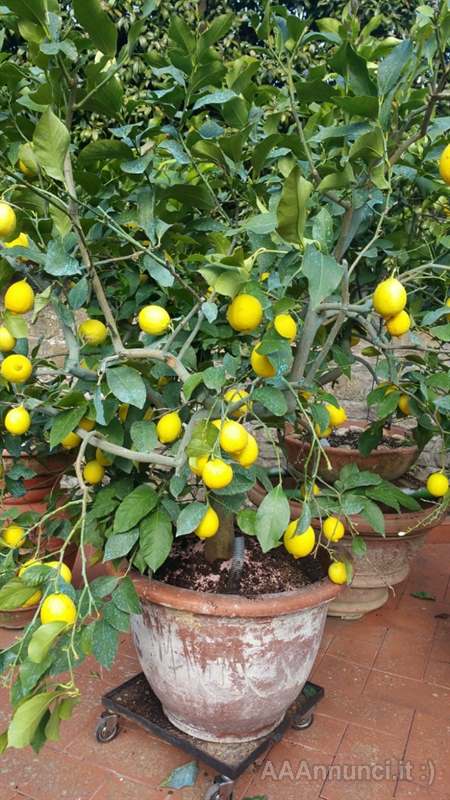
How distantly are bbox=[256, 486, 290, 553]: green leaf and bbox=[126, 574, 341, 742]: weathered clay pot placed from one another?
28cm

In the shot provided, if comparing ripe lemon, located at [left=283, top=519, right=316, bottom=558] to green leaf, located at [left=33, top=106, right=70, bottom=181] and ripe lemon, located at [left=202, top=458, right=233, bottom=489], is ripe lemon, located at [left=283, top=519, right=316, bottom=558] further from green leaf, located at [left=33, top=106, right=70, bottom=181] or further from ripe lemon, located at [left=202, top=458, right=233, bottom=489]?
green leaf, located at [left=33, top=106, right=70, bottom=181]

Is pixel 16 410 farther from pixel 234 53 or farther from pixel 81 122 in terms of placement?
pixel 234 53

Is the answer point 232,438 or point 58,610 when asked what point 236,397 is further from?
point 58,610

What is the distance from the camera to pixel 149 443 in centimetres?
115

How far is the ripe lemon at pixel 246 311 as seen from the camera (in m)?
0.97

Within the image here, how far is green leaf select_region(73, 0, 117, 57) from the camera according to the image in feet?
2.90

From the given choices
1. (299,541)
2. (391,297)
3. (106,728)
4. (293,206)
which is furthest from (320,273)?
(106,728)

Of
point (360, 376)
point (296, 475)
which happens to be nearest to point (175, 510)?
point (296, 475)

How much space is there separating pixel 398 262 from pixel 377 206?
0.16 metres

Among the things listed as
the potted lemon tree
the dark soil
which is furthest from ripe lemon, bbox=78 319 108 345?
the dark soil

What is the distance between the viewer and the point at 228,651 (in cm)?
133

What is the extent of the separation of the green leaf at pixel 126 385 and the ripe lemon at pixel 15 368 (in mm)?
151

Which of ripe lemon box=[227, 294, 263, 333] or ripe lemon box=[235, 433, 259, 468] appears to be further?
ripe lemon box=[235, 433, 259, 468]

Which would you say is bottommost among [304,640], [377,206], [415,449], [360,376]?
[360,376]
